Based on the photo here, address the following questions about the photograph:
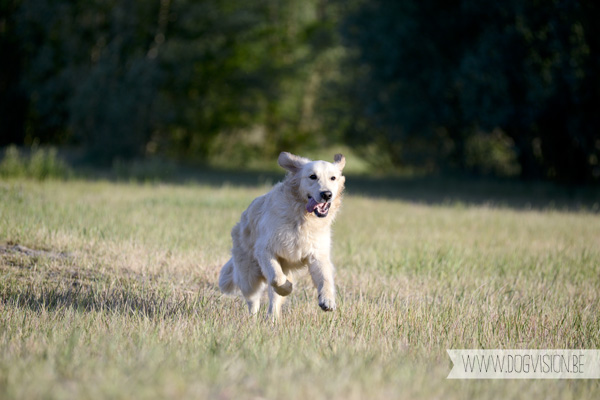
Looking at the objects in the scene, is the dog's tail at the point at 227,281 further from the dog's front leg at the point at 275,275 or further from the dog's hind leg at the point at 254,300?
the dog's front leg at the point at 275,275

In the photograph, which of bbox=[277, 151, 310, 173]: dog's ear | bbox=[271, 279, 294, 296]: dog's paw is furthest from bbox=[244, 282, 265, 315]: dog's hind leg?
bbox=[277, 151, 310, 173]: dog's ear

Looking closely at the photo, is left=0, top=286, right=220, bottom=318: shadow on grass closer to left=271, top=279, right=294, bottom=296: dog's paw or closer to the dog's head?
A: left=271, top=279, right=294, bottom=296: dog's paw

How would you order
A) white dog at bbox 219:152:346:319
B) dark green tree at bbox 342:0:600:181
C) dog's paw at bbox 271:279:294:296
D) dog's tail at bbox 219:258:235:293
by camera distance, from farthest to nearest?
1. dark green tree at bbox 342:0:600:181
2. dog's tail at bbox 219:258:235:293
3. white dog at bbox 219:152:346:319
4. dog's paw at bbox 271:279:294:296

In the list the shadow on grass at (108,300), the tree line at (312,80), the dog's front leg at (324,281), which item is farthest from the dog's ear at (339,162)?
the tree line at (312,80)

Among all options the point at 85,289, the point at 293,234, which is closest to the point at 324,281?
the point at 293,234

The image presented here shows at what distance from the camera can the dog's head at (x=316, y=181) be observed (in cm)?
472

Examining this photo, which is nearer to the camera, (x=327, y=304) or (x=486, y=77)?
(x=327, y=304)

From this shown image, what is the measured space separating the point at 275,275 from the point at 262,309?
30.6 inches

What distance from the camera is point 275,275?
14.9ft

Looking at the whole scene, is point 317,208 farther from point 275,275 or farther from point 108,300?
point 108,300

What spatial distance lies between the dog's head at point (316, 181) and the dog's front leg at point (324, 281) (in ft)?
1.23

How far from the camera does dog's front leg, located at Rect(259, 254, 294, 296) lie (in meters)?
4.54

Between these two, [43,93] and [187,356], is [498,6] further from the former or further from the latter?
[43,93]

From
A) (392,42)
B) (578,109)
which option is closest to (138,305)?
(578,109)
